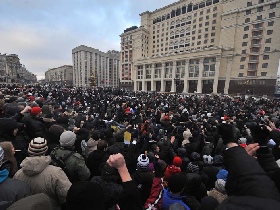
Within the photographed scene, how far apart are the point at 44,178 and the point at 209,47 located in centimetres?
5844

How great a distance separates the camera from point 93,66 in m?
116

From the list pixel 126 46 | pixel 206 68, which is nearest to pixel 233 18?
pixel 206 68

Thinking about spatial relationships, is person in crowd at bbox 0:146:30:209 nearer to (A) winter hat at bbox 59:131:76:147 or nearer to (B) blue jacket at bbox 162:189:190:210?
(A) winter hat at bbox 59:131:76:147

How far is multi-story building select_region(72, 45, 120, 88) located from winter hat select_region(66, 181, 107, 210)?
3882 inches

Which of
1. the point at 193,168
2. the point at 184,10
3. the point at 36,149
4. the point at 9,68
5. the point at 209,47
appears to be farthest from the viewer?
the point at 9,68

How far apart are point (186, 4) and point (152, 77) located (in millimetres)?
32291

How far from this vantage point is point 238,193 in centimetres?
104

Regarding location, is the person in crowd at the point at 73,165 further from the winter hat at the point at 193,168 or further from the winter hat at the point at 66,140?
the winter hat at the point at 193,168

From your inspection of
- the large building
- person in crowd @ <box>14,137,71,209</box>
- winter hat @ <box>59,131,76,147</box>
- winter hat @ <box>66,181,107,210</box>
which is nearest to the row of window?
the large building

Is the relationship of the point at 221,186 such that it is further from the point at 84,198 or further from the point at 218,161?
the point at 84,198

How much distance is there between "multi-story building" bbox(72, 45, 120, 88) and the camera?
355ft

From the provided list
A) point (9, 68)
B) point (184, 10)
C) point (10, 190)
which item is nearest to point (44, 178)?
point (10, 190)

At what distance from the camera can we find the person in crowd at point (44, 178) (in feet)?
5.78

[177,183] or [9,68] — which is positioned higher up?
[9,68]
